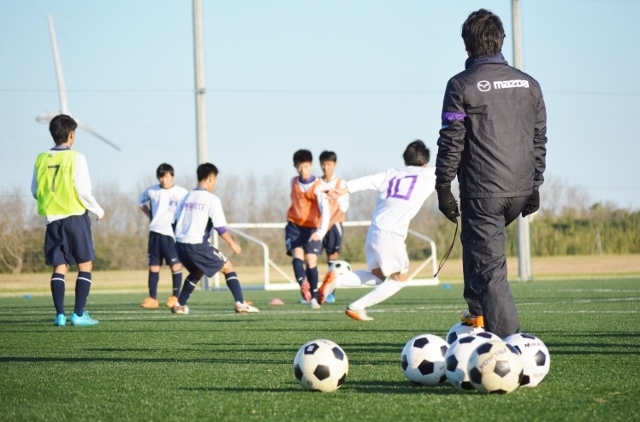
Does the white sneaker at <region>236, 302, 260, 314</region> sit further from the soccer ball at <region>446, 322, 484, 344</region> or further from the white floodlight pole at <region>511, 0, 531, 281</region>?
the white floodlight pole at <region>511, 0, 531, 281</region>

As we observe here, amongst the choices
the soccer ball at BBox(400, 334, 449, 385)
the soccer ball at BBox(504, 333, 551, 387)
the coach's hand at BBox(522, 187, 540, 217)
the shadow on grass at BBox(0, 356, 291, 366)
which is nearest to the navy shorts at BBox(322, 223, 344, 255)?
the shadow on grass at BBox(0, 356, 291, 366)

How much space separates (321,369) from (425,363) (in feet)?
1.86

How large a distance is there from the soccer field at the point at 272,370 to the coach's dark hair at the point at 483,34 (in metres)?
1.96

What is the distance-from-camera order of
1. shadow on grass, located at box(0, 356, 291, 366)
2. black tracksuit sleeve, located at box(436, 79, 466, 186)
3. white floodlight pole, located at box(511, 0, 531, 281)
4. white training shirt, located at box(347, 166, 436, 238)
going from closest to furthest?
black tracksuit sleeve, located at box(436, 79, 466, 186) < shadow on grass, located at box(0, 356, 291, 366) < white training shirt, located at box(347, 166, 436, 238) < white floodlight pole, located at box(511, 0, 531, 281)

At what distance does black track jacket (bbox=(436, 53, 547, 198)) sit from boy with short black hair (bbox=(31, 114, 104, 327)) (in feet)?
17.6

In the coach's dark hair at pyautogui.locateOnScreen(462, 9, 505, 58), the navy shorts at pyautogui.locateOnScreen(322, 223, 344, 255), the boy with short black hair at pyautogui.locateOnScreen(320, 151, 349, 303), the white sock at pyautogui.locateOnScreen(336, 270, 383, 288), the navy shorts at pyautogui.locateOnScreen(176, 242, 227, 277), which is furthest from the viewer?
the navy shorts at pyautogui.locateOnScreen(322, 223, 344, 255)

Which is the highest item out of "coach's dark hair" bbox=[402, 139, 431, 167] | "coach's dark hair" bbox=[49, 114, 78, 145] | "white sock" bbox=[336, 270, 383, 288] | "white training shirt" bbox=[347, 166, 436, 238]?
"coach's dark hair" bbox=[49, 114, 78, 145]

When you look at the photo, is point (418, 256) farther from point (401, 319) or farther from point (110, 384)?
point (110, 384)

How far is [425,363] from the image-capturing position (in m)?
5.05

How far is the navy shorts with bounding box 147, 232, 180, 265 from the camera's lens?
47.6ft

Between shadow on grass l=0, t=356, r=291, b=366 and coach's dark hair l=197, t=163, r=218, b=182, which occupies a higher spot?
coach's dark hair l=197, t=163, r=218, b=182

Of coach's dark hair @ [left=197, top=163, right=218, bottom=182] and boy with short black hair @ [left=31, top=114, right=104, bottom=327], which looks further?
coach's dark hair @ [left=197, top=163, right=218, bottom=182]

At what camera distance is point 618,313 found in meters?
9.78

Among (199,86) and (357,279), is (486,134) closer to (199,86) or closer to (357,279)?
(357,279)
